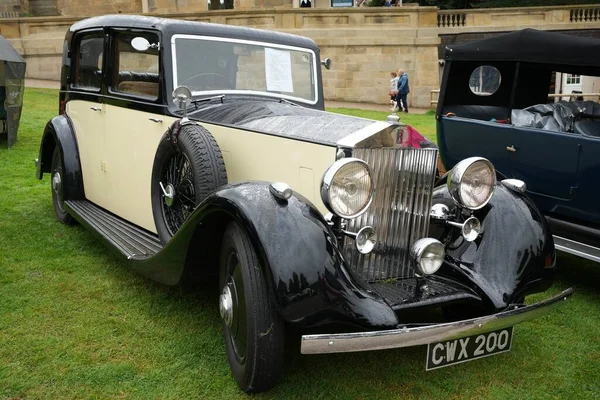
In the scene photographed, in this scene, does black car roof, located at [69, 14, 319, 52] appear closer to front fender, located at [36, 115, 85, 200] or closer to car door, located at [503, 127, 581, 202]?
front fender, located at [36, 115, 85, 200]

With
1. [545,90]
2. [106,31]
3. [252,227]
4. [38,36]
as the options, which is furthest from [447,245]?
[38,36]

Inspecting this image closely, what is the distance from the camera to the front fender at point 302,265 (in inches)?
104

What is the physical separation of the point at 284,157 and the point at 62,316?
1763mm

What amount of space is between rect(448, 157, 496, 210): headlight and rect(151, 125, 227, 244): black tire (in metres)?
1.27

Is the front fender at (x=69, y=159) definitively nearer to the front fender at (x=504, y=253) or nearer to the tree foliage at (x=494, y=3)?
the front fender at (x=504, y=253)

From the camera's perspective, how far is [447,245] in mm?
3445

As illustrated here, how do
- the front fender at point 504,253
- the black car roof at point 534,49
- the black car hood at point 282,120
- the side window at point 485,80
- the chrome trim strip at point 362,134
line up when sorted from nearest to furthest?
the chrome trim strip at point 362,134
the front fender at point 504,253
the black car hood at point 282,120
the black car roof at point 534,49
the side window at point 485,80

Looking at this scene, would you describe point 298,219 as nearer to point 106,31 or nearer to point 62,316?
point 62,316

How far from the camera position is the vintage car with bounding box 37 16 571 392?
8.93 ft

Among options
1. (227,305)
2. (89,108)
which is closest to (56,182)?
(89,108)

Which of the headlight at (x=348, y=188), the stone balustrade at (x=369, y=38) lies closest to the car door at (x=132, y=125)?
the headlight at (x=348, y=188)

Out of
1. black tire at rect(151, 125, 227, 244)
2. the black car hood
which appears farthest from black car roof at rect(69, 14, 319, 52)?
black tire at rect(151, 125, 227, 244)

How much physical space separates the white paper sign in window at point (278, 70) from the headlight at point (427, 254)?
6.31ft

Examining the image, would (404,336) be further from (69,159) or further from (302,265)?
(69,159)
